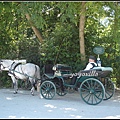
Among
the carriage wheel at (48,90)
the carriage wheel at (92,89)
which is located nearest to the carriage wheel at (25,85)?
the carriage wheel at (48,90)

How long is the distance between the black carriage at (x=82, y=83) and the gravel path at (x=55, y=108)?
9.9 inches

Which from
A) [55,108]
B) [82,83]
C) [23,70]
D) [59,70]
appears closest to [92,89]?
[82,83]

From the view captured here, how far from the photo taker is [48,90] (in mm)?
7828

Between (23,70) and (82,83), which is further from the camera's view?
(23,70)

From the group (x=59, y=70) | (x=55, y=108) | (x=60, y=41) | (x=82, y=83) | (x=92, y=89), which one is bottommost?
(x=55, y=108)

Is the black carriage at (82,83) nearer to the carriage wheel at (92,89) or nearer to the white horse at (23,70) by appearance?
the carriage wheel at (92,89)

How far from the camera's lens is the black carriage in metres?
7.07

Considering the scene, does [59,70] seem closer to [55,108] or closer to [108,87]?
[55,108]

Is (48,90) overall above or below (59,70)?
→ below

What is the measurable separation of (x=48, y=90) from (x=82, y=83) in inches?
53.8

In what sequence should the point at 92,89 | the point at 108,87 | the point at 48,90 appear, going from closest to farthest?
the point at 92,89 → the point at 48,90 → the point at 108,87

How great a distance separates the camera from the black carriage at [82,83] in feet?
23.2

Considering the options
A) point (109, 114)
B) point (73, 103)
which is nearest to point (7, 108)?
point (73, 103)

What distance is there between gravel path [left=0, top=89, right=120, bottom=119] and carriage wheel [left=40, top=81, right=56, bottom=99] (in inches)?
6.5
